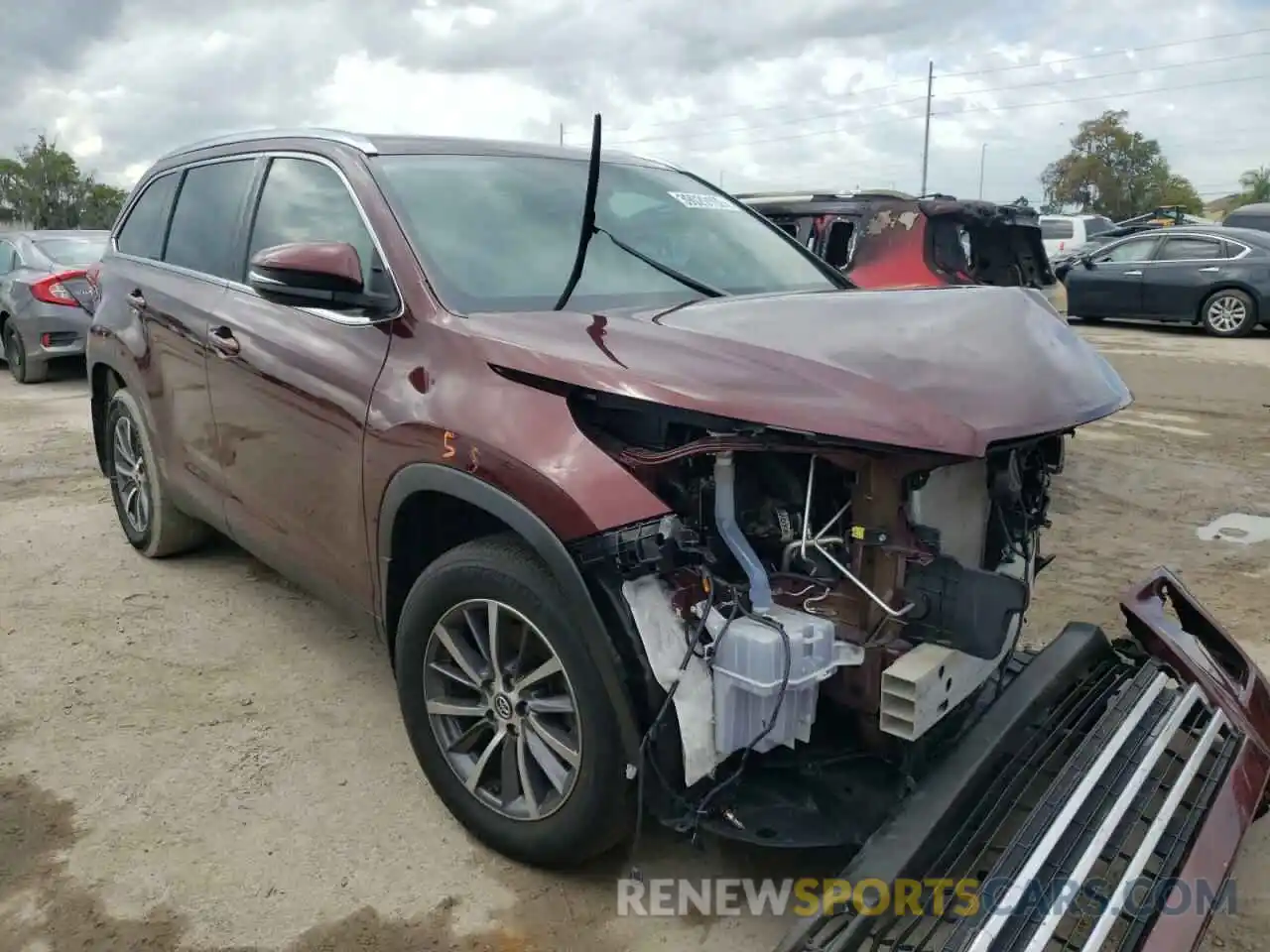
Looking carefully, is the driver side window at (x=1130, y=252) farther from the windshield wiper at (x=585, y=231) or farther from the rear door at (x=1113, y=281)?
the windshield wiper at (x=585, y=231)

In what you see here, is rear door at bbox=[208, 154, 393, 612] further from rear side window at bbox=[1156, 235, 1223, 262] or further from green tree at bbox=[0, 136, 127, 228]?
green tree at bbox=[0, 136, 127, 228]

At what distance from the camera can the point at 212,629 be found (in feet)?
14.0

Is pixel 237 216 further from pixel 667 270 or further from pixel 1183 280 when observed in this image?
pixel 1183 280

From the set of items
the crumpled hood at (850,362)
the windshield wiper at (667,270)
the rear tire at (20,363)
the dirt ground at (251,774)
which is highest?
the windshield wiper at (667,270)

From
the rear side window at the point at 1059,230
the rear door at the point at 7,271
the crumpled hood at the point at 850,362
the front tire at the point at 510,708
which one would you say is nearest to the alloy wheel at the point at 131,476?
the front tire at the point at 510,708

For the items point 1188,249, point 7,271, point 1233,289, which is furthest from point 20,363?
point 1233,289

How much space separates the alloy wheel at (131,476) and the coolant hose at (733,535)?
339 cm

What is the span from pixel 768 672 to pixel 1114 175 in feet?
221

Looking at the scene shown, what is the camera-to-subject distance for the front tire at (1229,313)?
14.2 m

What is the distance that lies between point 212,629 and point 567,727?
2.35 m

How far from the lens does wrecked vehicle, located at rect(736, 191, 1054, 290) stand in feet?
24.0

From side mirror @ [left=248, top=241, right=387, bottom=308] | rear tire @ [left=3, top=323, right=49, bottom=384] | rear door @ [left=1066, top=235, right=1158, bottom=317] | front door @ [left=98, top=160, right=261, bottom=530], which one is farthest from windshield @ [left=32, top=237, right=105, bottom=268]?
rear door @ [left=1066, top=235, right=1158, bottom=317]

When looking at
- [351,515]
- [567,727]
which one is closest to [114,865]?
[351,515]

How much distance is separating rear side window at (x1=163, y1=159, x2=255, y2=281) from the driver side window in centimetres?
1449
